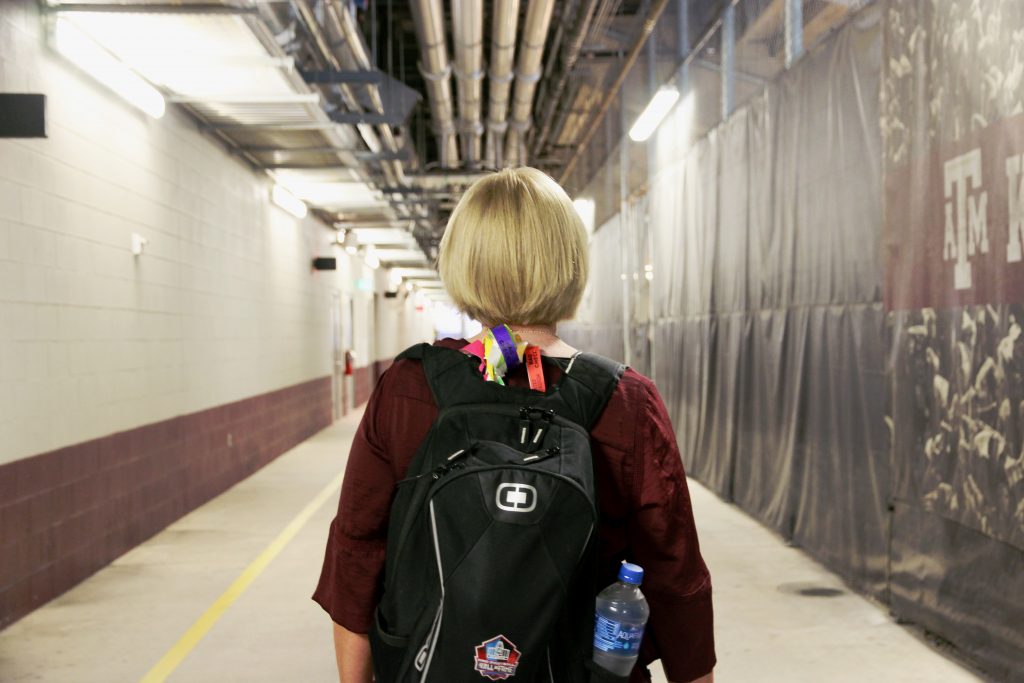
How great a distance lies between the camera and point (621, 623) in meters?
1.29

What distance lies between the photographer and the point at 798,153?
19.1ft

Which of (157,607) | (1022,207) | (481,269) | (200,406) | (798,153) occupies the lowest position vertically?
(157,607)

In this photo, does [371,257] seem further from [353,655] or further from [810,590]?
[353,655]

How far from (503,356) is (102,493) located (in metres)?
5.06

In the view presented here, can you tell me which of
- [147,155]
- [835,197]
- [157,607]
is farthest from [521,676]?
[147,155]

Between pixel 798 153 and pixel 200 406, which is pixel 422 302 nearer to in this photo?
pixel 200 406

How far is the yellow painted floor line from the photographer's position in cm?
398

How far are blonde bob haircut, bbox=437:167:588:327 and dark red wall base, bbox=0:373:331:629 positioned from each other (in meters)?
3.87

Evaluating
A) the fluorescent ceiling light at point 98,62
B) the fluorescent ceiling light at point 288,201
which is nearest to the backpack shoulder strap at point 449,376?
the fluorescent ceiling light at point 98,62

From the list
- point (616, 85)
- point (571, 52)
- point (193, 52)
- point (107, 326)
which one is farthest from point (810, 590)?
point (616, 85)

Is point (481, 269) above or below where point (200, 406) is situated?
above

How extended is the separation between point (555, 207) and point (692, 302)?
7402 millimetres

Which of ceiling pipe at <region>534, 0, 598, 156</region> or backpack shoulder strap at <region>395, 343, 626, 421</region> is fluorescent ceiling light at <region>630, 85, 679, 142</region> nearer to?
ceiling pipe at <region>534, 0, 598, 156</region>

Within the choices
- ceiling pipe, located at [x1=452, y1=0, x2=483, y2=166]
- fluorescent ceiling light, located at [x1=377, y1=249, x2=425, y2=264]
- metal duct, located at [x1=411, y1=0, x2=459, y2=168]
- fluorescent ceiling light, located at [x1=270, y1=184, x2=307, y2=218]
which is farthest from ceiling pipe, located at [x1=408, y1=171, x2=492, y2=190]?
fluorescent ceiling light, located at [x1=377, y1=249, x2=425, y2=264]
